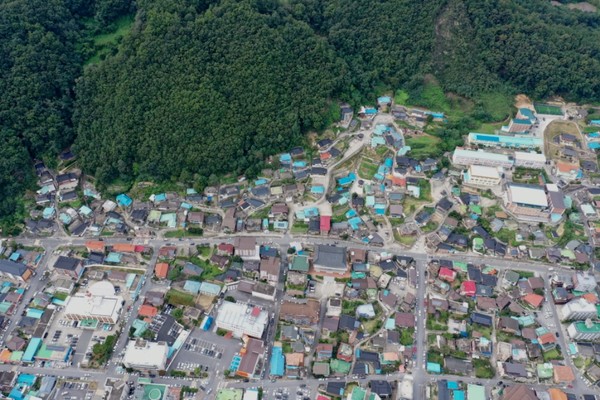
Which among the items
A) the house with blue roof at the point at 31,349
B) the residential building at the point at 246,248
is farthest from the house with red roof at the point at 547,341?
the house with blue roof at the point at 31,349

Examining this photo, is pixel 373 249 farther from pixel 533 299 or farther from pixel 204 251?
pixel 204 251

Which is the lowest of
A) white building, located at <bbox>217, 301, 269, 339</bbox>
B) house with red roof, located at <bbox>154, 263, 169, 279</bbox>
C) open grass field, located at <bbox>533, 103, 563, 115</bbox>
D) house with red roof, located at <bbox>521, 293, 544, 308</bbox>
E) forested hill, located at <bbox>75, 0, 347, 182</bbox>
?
house with red roof, located at <bbox>521, 293, 544, 308</bbox>

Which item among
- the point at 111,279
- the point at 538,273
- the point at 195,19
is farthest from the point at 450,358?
the point at 195,19

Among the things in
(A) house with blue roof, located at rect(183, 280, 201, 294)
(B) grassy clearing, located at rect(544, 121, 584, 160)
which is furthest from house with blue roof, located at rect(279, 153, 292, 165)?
(B) grassy clearing, located at rect(544, 121, 584, 160)

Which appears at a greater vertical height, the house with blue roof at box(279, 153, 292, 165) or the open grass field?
the house with blue roof at box(279, 153, 292, 165)

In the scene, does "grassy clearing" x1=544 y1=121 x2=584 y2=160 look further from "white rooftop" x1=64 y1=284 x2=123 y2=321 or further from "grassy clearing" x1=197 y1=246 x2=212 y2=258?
"white rooftop" x1=64 y1=284 x2=123 y2=321

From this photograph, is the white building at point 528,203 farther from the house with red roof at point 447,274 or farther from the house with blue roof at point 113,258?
the house with blue roof at point 113,258
